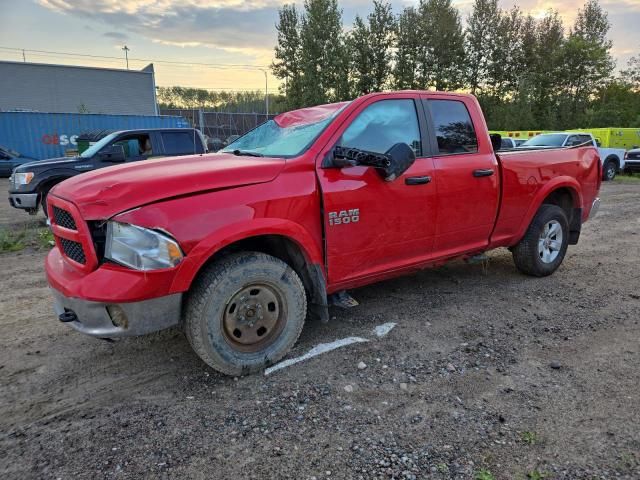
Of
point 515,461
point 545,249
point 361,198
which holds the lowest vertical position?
point 515,461

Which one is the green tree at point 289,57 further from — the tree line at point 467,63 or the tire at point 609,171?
the tire at point 609,171

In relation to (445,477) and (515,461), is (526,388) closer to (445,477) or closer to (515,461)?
(515,461)

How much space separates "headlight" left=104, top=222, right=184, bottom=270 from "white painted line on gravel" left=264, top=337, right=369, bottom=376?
1082 mm

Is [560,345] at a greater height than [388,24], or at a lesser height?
lesser

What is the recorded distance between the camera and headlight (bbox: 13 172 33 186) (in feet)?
27.8

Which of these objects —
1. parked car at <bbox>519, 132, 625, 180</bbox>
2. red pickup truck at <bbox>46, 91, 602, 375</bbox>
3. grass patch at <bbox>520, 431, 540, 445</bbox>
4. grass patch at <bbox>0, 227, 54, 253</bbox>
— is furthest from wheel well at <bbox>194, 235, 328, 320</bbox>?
parked car at <bbox>519, 132, 625, 180</bbox>

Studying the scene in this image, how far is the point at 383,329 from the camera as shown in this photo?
12.5 feet

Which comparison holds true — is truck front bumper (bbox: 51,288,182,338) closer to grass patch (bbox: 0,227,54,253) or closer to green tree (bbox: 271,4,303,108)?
grass patch (bbox: 0,227,54,253)

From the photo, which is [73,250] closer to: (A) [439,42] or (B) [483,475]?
(B) [483,475]

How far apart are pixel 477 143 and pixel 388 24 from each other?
34001mm

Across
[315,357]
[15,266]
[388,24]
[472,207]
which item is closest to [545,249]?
[472,207]

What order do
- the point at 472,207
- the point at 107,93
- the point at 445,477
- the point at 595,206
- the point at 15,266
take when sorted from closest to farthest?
1. the point at 445,477
2. the point at 472,207
3. the point at 595,206
4. the point at 15,266
5. the point at 107,93

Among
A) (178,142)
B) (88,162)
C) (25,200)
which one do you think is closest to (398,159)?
(178,142)

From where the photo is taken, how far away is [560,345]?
3.53 m
